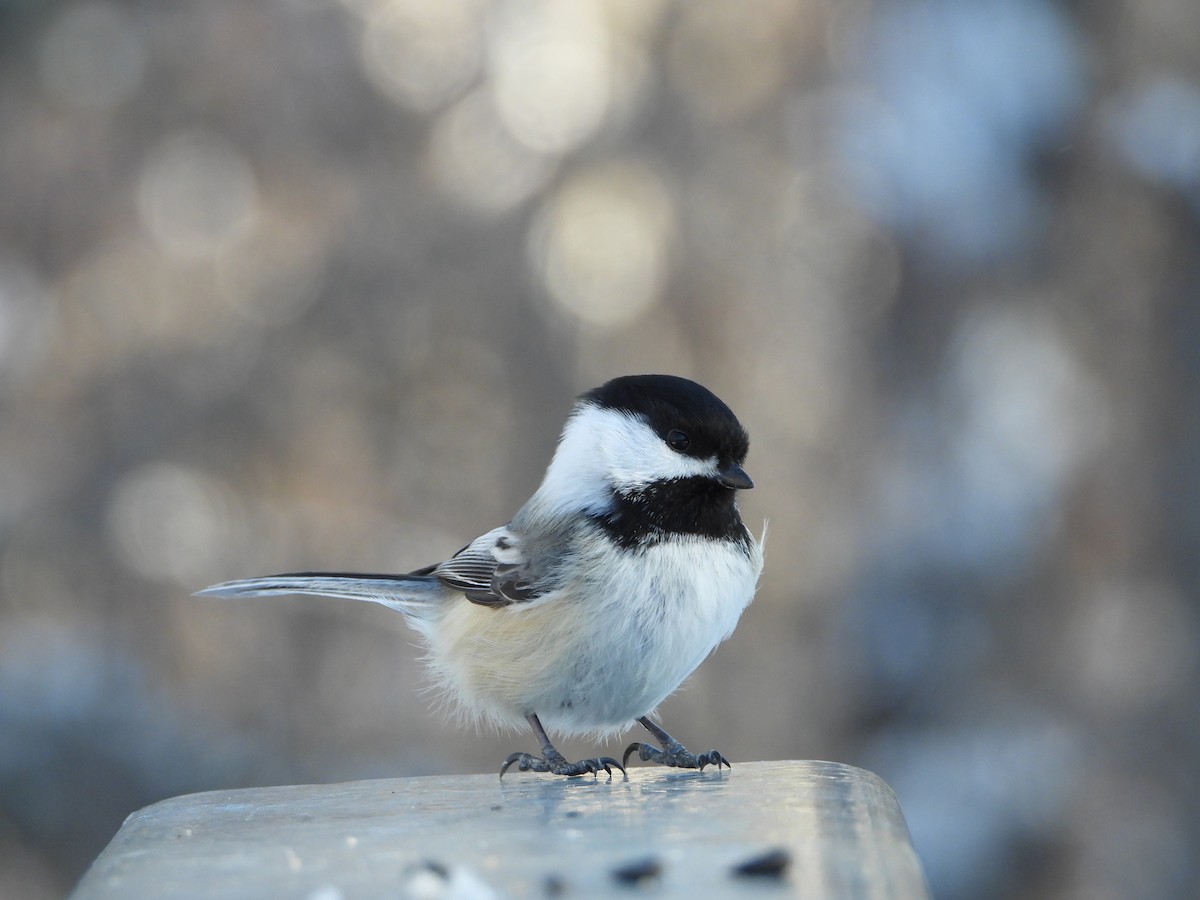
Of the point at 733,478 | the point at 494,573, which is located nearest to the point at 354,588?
the point at 494,573

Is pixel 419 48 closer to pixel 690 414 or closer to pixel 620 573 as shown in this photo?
pixel 690 414

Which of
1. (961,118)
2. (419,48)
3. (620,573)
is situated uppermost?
(419,48)

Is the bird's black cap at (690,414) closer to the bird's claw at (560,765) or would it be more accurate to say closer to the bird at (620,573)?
the bird at (620,573)

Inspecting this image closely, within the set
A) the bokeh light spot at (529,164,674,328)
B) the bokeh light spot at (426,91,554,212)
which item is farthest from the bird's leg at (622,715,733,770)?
the bokeh light spot at (426,91,554,212)

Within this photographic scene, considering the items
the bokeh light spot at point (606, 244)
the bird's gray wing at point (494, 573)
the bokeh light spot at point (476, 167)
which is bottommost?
the bird's gray wing at point (494, 573)

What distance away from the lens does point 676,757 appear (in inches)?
69.6

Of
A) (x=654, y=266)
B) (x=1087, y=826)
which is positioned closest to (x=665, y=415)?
(x=654, y=266)

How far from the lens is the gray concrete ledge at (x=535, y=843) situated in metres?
1.00

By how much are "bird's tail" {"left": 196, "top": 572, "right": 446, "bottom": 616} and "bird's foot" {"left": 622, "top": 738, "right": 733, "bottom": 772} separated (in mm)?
413

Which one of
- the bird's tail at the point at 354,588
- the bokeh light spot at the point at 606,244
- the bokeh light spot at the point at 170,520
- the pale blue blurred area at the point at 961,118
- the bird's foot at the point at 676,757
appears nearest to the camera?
the bird's foot at the point at 676,757

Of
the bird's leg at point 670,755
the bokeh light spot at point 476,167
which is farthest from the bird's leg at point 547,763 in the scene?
the bokeh light spot at point 476,167

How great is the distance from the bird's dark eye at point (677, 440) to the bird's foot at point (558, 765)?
0.42m

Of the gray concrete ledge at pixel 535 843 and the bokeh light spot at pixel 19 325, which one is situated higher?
the bokeh light spot at pixel 19 325

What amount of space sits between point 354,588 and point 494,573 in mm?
272
